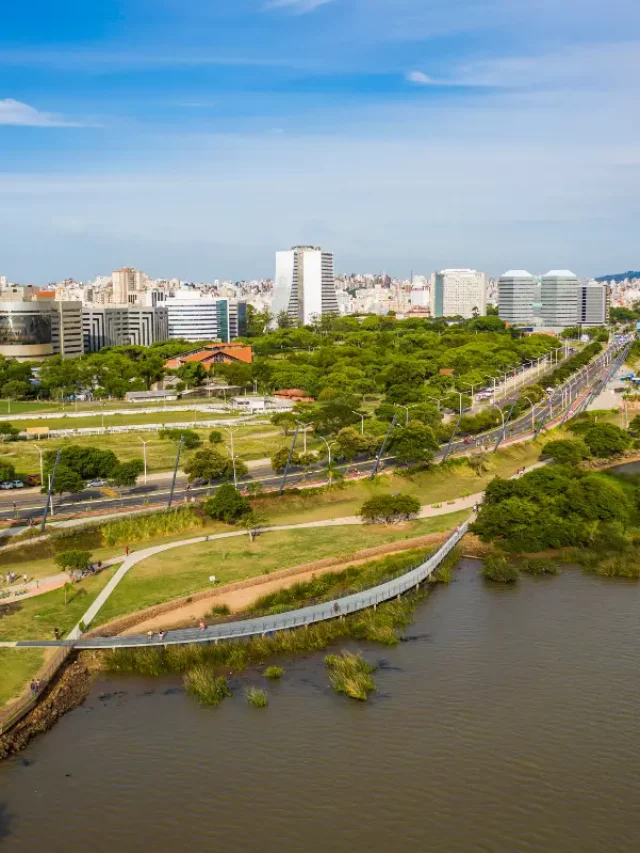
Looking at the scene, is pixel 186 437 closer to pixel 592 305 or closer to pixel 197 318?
pixel 197 318

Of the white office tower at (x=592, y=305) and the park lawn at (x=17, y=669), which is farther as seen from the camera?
the white office tower at (x=592, y=305)

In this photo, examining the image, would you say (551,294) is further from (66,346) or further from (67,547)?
(67,547)

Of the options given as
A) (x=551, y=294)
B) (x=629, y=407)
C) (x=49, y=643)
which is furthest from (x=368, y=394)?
(x=551, y=294)

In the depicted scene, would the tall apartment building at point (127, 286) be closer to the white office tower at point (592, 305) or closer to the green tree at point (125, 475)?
the white office tower at point (592, 305)

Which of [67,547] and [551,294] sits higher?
[551,294]

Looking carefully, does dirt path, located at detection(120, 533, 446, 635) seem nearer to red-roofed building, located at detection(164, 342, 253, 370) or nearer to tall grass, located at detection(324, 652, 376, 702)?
tall grass, located at detection(324, 652, 376, 702)

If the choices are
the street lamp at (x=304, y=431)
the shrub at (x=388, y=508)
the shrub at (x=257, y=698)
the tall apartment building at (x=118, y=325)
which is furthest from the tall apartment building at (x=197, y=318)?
the shrub at (x=257, y=698)

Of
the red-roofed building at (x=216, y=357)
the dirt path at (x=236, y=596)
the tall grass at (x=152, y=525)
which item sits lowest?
the dirt path at (x=236, y=596)

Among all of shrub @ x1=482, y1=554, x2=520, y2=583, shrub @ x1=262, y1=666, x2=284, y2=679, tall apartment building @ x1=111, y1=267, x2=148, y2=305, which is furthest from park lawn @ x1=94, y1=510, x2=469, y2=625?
tall apartment building @ x1=111, y1=267, x2=148, y2=305
